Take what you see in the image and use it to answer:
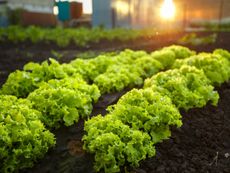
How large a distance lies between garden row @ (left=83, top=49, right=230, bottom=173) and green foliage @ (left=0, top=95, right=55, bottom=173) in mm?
576

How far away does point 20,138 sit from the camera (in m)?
4.50

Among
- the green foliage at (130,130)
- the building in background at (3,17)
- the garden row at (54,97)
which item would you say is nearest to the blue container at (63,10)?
the building in background at (3,17)

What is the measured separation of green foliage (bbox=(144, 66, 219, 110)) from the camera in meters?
6.18

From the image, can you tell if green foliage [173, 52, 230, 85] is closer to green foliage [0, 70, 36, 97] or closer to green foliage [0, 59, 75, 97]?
green foliage [0, 59, 75, 97]

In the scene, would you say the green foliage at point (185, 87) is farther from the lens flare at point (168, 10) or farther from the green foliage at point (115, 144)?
the lens flare at point (168, 10)

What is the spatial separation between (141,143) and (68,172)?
3.08 ft

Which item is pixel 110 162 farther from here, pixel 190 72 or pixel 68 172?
pixel 190 72

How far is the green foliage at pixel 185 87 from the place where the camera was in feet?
20.3

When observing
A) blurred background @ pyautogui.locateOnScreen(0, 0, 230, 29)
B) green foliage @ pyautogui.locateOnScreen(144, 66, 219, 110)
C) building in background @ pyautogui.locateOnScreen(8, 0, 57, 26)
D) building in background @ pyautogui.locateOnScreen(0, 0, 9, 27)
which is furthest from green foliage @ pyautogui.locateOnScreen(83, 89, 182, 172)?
building in background @ pyautogui.locateOnScreen(8, 0, 57, 26)

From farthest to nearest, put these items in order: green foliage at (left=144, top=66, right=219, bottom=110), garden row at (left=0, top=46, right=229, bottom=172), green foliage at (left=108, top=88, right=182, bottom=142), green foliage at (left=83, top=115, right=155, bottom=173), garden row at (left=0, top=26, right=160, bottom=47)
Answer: garden row at (left=0, top=26, right=160, bottom=47) < green foliage at (left=144, top=66, right=219, bottom=110) < green foliage at (left=108, top=88, right=182, bottom=142) < garden row at (left=0, top=46, right=229, bottom=172) < green foliage at (left=83, top=115, right=155, bottom=173)

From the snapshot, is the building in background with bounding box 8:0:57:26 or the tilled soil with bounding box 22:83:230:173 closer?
the tilled soil with bounding box 22:83:230:173

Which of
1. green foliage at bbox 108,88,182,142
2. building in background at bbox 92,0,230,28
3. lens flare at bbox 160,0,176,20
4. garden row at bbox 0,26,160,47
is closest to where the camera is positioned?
green foliage at bbox 108,88,182,142

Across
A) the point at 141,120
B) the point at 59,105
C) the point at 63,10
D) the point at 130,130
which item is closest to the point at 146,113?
the point at 141,120

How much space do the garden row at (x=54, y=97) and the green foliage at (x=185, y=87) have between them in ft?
0.15
